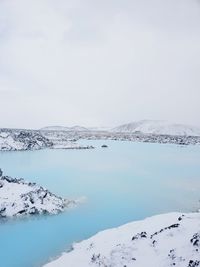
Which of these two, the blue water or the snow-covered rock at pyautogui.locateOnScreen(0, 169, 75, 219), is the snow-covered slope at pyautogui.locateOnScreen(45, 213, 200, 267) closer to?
the blue water

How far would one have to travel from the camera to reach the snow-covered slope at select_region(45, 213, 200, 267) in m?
11.9

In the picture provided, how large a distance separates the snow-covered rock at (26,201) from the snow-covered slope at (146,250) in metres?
6.21

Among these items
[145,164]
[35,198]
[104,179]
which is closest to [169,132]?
[145,164]

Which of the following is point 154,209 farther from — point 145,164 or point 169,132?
point 169,132

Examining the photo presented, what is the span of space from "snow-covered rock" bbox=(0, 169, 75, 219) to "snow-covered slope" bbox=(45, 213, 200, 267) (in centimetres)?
621

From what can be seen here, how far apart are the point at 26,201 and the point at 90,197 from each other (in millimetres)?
5131

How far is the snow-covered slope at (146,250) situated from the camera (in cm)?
1189

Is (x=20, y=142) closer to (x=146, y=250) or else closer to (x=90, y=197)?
(x=90, y=197)

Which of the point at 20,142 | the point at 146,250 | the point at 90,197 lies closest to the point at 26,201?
the point at 90,197

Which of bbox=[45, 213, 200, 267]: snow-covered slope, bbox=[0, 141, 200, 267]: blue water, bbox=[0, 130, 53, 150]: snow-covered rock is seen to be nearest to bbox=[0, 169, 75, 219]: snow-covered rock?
bbox=[0, 141, 200, 267]: blue water

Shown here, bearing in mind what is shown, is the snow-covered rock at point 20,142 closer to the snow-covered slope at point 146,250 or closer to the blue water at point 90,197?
the blue water at point 90,197

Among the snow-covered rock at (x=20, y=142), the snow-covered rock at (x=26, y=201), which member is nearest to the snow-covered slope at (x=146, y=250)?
the snow-covered rock at (x=26, y=201)

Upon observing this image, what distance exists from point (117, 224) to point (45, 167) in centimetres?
2235

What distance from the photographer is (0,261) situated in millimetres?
14406
